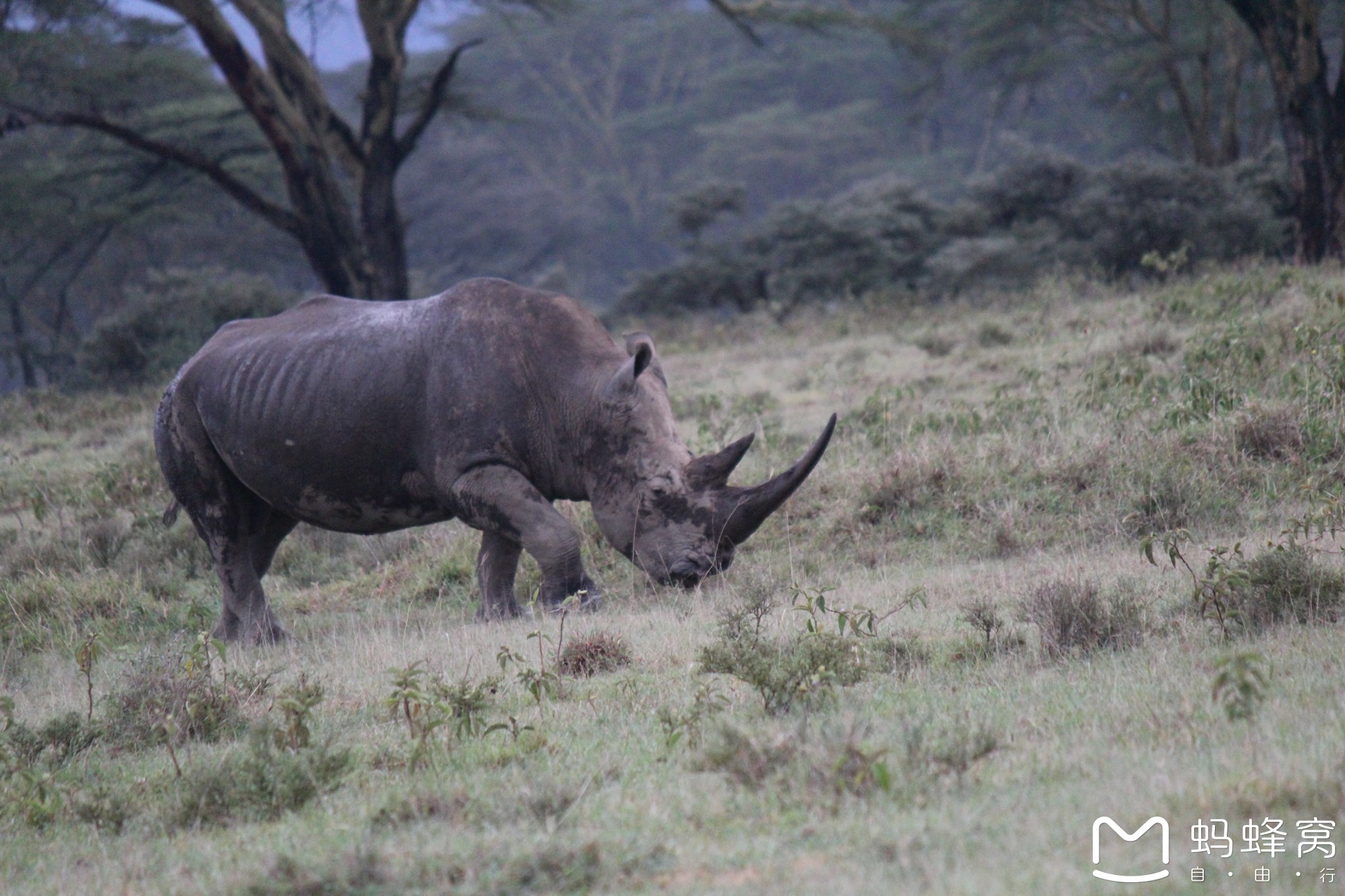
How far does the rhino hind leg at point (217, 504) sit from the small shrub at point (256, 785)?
3455mm

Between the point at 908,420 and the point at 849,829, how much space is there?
695cm

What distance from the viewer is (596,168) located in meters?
45.0

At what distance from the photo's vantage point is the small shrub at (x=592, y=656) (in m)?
5.55

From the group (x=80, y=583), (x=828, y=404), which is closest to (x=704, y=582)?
(x=80, y=583)

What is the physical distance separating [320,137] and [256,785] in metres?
14.4

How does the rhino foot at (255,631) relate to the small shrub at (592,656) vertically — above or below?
below

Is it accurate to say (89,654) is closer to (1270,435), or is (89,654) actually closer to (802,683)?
(802,683)

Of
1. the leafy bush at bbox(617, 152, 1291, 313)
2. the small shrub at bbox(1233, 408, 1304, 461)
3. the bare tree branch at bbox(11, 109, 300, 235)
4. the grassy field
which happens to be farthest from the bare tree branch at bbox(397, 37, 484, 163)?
the small shrub at bbox(1233, 408, 1304, 461)

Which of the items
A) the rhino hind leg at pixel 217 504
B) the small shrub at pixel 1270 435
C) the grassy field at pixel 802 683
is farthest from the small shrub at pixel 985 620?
the rhino hind leg at pixel 217 504

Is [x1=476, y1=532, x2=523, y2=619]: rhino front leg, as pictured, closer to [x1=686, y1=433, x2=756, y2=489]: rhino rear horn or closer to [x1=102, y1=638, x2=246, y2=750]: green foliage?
[x1=686, y1=433, x2=756, y2=489]: rhino rear horn

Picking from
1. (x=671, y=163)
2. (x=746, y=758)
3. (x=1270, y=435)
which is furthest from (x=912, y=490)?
(x=671, y=163)

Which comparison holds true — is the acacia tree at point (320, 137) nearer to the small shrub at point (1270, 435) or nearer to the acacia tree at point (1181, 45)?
the small shrub at point (1270, 435)

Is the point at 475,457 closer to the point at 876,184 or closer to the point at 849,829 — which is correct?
the point at 849,829

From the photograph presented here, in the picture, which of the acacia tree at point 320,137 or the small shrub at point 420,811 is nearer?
the small shrub at point 420,811
